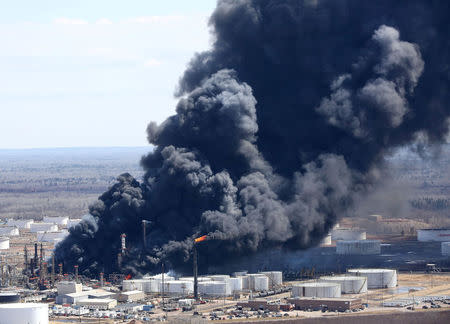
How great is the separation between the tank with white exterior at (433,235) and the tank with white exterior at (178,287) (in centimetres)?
4878

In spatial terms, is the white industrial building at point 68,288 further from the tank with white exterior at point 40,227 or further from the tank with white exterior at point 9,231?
the tank with white exterior at point 40,227

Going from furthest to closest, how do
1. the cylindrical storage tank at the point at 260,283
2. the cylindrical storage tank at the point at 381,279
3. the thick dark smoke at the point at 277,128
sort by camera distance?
the thick dark smoke at the point at 277,128 < the cylindrical storage tank at the point at 381,279 < the cylindrical storage tank at the point at 260,283

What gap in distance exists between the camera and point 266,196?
115 m

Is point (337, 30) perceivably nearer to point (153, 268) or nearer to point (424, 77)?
point (424, 77)

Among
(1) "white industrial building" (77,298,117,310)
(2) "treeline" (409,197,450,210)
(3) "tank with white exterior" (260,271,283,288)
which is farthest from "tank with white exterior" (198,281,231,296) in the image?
(2) "treeline" (409,197,450,210)

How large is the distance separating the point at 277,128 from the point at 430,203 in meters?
47.6

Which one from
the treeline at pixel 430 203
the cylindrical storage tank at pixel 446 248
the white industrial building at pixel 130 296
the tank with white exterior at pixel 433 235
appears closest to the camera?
the white industrial building at pixel 130 296

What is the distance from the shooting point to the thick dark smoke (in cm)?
11362

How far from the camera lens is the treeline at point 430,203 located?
158 metres

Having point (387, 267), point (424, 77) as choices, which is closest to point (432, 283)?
point (387, 267)

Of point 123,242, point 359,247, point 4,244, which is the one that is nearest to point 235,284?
point 123,242

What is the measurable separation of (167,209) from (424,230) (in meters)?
45.0

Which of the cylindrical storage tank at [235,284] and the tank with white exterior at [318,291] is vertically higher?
the cylindrical storage tank at [235,284]

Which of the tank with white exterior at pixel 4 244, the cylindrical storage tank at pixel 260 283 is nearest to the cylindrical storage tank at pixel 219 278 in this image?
the cylindrical storage tank at pixel 260 283
